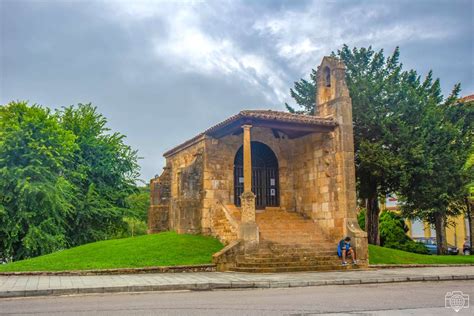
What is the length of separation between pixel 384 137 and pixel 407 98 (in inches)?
91.6

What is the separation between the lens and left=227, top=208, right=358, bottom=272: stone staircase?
53.0ft

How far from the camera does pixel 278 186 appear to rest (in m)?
22.2

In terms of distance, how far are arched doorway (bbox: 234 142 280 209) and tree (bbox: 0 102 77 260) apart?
27.1 ft

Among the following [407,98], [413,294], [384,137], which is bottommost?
[413,294]

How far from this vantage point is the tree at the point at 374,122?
22172mm

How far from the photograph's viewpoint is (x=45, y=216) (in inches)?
882

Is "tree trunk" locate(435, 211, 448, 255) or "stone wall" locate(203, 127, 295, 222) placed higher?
"stone wall" locate(203, 127, 295, 222)

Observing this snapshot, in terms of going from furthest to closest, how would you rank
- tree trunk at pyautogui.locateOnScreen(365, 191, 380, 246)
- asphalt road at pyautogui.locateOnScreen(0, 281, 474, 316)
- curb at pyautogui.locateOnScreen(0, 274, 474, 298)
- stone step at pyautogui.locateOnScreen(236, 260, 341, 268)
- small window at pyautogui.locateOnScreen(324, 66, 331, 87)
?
tree trunk at pyautogui.locateOnScreen(365, 191, 380, 246) < small window at pyautogui.locateOnScreen(324, 66, 331, 87) < stone step at pyautogui.locateOnScreen(236, 260, 341, 268) < curb at pyautogui.locateOnScreen(0, 274, 474, 298) < asphalt road at pyautogui.locateOnScreen(0, 281, 474, 316)

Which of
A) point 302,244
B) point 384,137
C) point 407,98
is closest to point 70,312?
point 302,244

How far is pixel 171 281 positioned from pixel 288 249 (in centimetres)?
564

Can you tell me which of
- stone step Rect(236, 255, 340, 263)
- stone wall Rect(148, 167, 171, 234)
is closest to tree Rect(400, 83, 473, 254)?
stone step Rect(236, 255, 340, 263)

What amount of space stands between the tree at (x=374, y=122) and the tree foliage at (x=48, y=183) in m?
12.7

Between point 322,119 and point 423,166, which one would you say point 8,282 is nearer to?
point 322,119

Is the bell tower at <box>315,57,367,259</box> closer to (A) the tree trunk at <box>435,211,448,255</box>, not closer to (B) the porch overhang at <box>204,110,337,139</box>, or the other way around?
(B) the porch overhang at <box>204,110,337,139</box>
